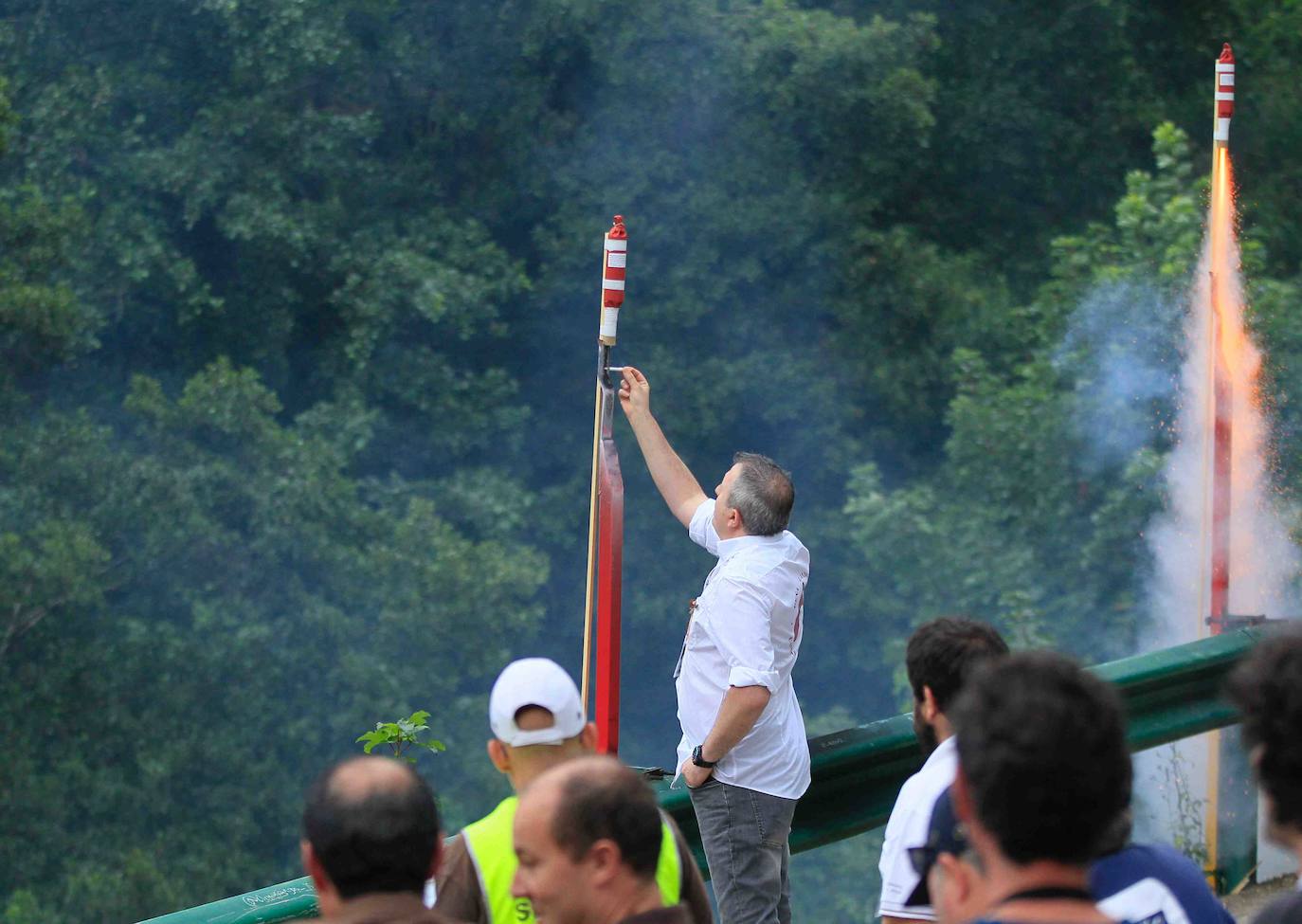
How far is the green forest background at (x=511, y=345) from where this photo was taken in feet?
46.2

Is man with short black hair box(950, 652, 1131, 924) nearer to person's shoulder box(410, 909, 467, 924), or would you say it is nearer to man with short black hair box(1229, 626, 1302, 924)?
man with short black hair box(1229, 626, 1302, 924)

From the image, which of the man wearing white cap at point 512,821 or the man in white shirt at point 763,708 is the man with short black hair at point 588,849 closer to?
the man wearing white cap at point 512,821

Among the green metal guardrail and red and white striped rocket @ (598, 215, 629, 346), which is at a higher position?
red and white striped rocket @ (598, 215, 629, 346)

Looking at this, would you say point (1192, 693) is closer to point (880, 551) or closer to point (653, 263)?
point (880, 551)

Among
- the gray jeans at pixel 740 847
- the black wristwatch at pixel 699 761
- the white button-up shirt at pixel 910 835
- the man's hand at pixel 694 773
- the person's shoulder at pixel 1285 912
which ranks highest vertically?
the person's shoulder at pixel 1285 912

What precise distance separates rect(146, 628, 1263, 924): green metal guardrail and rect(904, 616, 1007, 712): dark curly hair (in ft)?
3.91

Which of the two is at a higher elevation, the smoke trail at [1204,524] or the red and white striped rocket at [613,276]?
the red and white striped rocket at [613,276]

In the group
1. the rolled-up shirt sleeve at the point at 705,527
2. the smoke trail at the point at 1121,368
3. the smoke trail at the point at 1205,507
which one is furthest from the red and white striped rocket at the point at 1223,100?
the smoke trail at the point at 1121,368

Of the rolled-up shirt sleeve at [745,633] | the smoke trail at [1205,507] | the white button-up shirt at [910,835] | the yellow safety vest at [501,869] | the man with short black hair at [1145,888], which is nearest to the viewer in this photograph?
the man with short black hair at [1145,888]

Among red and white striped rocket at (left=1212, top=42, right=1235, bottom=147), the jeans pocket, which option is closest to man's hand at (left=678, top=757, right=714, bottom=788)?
the jeans pocket

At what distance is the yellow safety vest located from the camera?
2438 millimetres

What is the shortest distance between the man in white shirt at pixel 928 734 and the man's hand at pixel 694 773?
97cm

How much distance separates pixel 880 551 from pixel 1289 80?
5.77 meters

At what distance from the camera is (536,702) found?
8.26 ft
